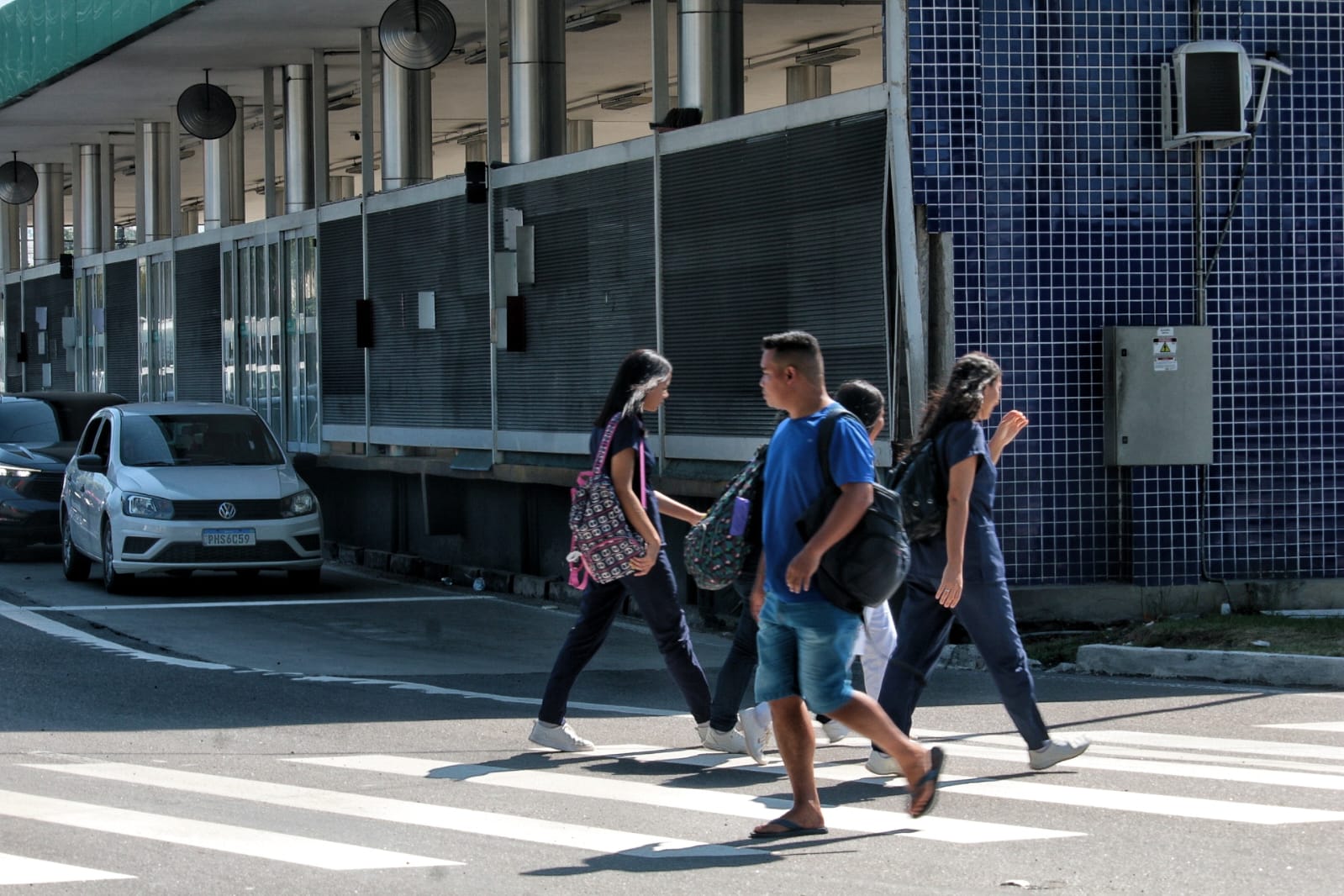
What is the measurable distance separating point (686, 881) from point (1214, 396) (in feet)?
26.8

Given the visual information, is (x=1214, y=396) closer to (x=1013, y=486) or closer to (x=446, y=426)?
(x=1013, y=486)

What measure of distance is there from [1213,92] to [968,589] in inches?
246

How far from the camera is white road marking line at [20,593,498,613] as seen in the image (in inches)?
624

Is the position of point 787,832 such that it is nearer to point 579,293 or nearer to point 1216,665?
point 1216,665

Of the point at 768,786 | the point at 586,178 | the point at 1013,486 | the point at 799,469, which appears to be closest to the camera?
the point at 799,469

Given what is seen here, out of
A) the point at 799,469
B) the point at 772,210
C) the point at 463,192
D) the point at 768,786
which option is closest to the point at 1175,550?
the point at 772,210

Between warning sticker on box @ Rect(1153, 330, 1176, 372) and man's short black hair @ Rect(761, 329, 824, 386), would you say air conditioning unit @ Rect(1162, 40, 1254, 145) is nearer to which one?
warning sticker on box @ Rect(1153, 330, 1176, 372)

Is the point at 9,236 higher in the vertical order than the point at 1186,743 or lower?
higher

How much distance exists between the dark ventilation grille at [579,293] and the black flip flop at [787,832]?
346 inches

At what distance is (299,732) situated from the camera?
31.7ft

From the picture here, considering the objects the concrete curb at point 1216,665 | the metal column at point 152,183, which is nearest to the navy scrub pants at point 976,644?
the concrete curb at point 1216,665

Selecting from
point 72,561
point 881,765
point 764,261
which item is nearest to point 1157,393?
point 764,261

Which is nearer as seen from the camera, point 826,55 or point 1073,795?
point 1073,795

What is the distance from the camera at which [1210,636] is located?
39.2ft
